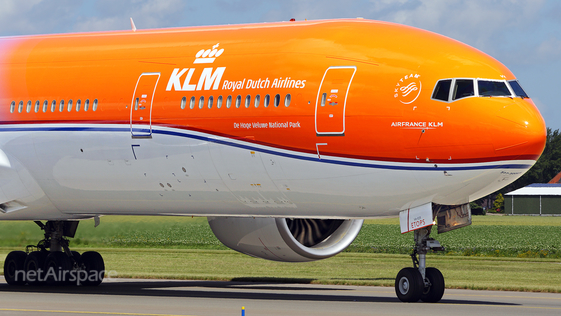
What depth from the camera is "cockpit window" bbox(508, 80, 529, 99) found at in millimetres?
16203

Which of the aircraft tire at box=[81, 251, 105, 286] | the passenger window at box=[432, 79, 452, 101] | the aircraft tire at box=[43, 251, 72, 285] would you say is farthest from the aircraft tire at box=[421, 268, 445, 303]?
the aircraft tire at box=[43, 251, 72, 285]

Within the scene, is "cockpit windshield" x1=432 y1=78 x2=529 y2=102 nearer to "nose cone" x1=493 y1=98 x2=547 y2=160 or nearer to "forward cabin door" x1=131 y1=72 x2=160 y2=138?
"nose cone" x1=493 y1=98 x2=547 y2=160

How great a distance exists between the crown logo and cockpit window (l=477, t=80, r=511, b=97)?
5015 mm

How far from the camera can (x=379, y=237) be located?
173ft

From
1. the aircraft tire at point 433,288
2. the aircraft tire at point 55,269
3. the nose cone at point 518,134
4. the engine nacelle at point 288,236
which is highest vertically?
the nose cone at point 518,134

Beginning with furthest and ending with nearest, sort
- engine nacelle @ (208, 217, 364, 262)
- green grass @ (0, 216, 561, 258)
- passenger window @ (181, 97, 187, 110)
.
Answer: green grass @ (0, 216, 561, 258) < engine nacelle @ (208, 217, 364, 262) < passenger window @ (181, 97, 187, 110)

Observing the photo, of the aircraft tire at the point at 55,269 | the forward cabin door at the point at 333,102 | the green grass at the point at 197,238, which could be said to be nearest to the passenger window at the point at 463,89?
the forward cabin door at the point at 333,102

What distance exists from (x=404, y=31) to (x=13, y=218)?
9.33m

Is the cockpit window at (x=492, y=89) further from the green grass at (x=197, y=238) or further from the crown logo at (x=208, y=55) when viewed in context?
the green grass at (x=197, y=238)

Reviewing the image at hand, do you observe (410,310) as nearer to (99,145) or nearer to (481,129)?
(481,129)

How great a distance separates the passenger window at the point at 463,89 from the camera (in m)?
16.0

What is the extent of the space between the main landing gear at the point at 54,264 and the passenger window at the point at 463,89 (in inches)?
422

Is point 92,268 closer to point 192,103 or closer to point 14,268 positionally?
point 14,268

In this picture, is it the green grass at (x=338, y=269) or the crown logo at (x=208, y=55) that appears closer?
the crown logo at (x=208, y=55)
